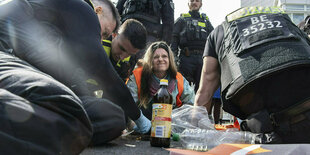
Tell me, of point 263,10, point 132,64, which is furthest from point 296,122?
point 132,64

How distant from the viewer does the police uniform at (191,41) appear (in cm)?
Result: 411

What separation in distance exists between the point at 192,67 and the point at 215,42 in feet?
7.31

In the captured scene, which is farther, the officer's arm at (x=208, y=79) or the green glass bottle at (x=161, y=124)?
the officer's arm at (x=208, y=79)

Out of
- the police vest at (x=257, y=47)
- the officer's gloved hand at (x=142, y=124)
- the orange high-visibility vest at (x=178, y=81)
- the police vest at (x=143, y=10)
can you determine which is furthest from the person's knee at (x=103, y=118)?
the police vest at (x=143, y=10)

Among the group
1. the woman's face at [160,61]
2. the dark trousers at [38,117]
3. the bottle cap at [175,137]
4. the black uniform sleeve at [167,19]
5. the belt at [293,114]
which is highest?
the black uniform sleeve at [167,19]

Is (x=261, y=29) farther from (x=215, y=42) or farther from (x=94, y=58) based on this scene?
(x=94, y=58)

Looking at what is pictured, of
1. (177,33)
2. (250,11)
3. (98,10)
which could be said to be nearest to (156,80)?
(98,10)

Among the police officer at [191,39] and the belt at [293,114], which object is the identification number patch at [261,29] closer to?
the belt at [293,114]

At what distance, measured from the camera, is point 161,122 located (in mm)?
1630

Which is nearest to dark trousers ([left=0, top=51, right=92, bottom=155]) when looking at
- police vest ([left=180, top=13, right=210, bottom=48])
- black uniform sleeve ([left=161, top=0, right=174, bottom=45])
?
black uniform sleeve ([left=161, top=0, right=174, bottom=45])

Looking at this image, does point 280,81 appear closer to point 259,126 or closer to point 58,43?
point 259,126

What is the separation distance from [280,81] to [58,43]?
1187mm

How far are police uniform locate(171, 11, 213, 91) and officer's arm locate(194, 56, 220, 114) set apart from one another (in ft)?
6.17

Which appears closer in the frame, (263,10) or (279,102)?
(279,102)
